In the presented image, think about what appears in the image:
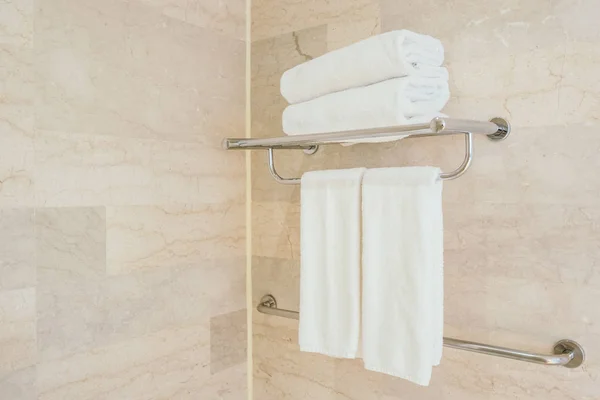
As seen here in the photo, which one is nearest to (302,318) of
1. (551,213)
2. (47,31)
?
(551,213)

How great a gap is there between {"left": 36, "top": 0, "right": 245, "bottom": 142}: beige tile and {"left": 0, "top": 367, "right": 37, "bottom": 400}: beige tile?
49 cm

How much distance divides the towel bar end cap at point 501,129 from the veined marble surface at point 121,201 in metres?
0.68

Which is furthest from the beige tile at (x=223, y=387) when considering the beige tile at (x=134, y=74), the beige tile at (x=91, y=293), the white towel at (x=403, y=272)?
the beige tile at (x=134, y=74)

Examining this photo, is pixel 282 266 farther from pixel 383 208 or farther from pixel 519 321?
pixel 519 321

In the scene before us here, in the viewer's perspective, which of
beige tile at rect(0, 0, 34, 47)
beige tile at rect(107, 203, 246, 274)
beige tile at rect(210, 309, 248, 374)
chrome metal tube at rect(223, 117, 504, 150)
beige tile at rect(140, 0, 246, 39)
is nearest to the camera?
chrome metal tube at rect(223, 117, 504, 150)

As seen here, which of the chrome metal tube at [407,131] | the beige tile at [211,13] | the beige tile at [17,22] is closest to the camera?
the chrome metal tube at [407,131]

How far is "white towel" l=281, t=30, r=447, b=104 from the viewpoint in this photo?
0.95m

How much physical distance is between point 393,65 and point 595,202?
0.44 metres

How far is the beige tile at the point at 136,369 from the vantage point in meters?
1.05

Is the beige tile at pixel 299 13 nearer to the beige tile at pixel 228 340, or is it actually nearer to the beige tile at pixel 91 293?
the beige tile at pixel 91 293

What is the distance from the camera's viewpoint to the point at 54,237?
40.8 inches

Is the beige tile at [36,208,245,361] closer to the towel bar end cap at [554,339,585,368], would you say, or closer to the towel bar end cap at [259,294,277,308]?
the towel bar end cap at [259,294,277,308]

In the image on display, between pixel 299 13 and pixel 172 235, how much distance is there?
0.66 metres

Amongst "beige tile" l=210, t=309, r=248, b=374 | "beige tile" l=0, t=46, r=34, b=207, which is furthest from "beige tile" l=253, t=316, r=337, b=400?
"beige tile" l=0, t=46, r=34, b=207
